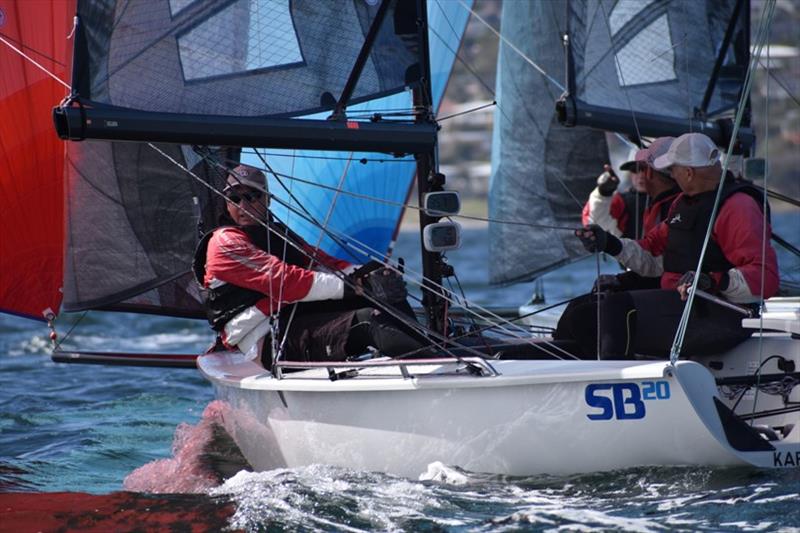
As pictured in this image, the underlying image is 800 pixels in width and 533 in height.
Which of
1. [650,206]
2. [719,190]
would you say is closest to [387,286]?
[719,190]

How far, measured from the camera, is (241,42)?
18.1 feet

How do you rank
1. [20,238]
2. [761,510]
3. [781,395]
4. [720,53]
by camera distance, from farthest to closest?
1. [720,53]
2. [20,238]
3. [781,395]
4. [761,510]

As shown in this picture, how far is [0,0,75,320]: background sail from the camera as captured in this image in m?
6.19

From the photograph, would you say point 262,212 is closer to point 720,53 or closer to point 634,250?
point 634,250

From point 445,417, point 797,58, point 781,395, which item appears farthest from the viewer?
point 797,58

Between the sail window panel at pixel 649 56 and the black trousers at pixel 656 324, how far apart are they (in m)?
3.03

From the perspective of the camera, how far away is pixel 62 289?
655 centimetres

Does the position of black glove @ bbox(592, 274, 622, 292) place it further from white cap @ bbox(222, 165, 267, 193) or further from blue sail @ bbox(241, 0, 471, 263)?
white cap @ bbox(222, 165, 267, 193)

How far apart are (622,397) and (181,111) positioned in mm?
2024

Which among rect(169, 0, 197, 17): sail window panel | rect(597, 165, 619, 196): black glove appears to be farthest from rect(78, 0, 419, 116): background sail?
rect(597, 165, 619, 196): black glove

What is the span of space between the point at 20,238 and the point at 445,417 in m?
2.65

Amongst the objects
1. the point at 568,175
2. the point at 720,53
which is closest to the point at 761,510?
the point at 720,53

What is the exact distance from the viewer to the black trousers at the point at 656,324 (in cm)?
515

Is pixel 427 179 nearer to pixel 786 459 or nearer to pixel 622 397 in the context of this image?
pixel 622 397
